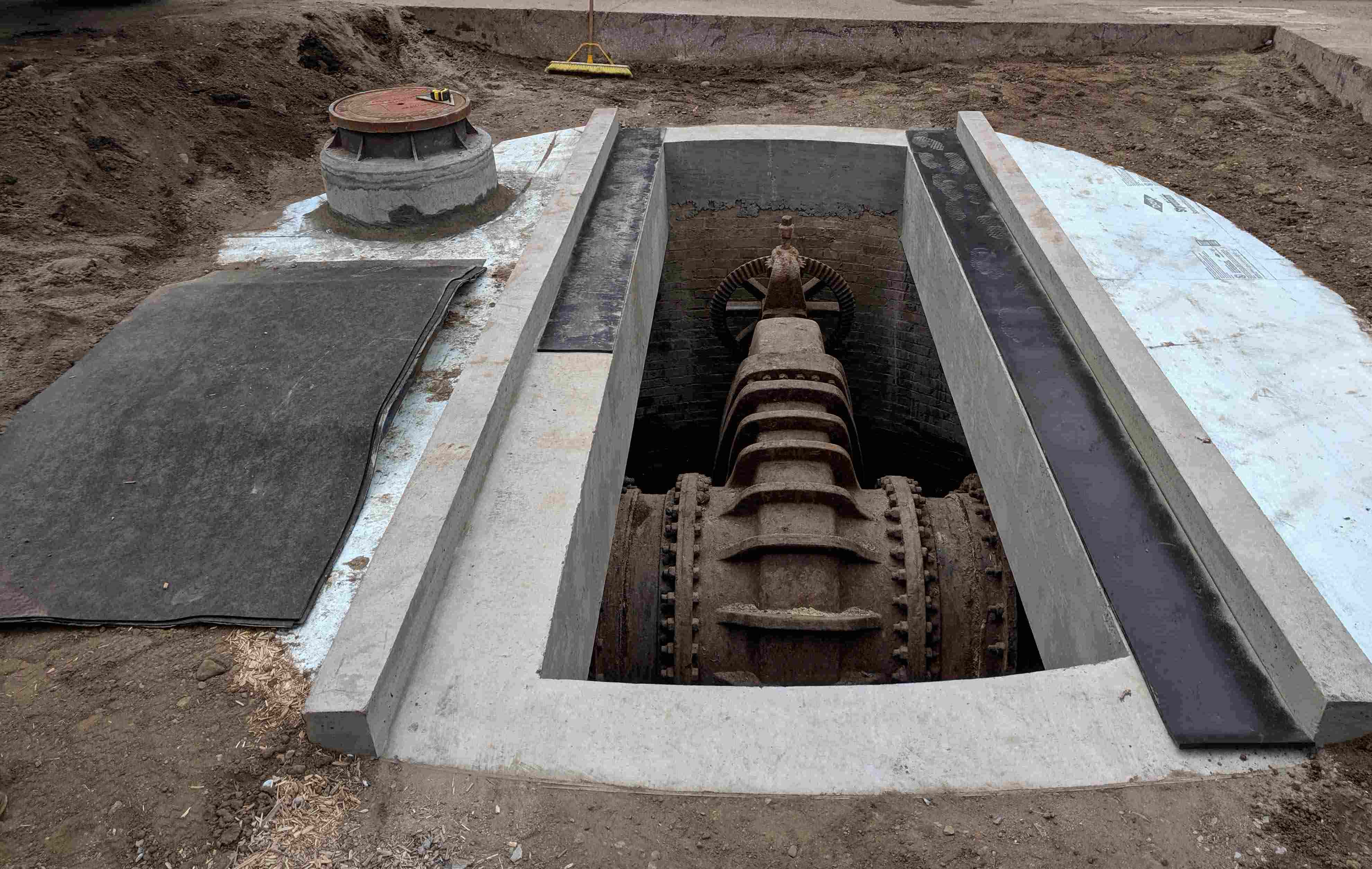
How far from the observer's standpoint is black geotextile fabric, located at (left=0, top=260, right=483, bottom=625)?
11.9 feet

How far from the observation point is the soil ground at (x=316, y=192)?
2.68 meters

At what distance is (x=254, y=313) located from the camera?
5.42 meters

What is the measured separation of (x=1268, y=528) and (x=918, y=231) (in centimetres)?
512

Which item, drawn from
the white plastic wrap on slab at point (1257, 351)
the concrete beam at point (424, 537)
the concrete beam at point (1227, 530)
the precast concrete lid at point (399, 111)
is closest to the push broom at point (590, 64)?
the precast concrete lid at point (399, 111)

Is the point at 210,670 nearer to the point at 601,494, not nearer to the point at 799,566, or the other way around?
the point at 601,494

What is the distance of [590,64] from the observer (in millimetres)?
12000

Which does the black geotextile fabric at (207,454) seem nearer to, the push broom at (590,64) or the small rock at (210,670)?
the small rock at (210,670)

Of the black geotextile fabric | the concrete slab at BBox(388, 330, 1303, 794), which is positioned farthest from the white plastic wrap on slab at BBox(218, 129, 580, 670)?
the concrete slab at BBox(388, 330, 1303, 794)

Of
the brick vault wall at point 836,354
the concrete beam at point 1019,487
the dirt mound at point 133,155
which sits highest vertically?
the dirt mound at point 133,155

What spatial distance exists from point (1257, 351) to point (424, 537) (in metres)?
5.12

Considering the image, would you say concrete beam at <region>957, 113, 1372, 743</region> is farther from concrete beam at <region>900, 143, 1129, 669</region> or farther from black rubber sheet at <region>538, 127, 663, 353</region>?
black rubber sheet at <region>538, 127, 663, 353</region>

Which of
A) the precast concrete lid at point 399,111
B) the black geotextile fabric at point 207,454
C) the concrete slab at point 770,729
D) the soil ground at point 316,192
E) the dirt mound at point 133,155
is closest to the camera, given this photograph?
the soil ground at point 316,192

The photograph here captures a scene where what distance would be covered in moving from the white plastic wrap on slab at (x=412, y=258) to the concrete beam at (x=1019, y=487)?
309 cm

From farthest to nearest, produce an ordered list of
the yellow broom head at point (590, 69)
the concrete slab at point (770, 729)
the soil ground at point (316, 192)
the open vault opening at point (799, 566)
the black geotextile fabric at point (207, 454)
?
the yellow broom head at point (590, 69) < the open vault opening at point (799, 566) < the black geotextile fabric at point (207, 454) < the concrete slab at point (770, 729) < the soil ground at point (316, 192)
